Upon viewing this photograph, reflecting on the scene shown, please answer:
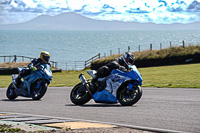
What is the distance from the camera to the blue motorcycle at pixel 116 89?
11.0 m

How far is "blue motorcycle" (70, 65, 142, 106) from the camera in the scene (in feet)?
36.1

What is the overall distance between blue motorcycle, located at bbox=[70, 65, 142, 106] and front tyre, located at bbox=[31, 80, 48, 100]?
2440mm

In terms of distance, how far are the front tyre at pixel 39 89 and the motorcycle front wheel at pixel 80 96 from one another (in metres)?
2.32

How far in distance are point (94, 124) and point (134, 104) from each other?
3.67 m

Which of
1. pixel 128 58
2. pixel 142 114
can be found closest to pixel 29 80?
pixel 128 58

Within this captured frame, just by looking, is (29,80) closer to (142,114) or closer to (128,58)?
(128,58)

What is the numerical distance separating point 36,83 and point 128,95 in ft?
15.3

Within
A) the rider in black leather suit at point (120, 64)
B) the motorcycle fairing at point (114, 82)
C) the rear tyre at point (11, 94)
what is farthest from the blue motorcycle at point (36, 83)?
the motorcycle fairing at point (114, 82)

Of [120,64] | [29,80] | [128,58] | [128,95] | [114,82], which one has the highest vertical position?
[128,58]

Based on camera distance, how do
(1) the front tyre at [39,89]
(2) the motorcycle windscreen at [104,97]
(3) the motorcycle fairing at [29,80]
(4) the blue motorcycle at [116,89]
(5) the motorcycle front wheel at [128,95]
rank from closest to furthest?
1. (5) the motorcycle front wheel at [128,95]
2. (4) the blue motorcycle at [116,89]
3. (2) the motorcycle windscreen at [104,97]
4. (1) the front tyre at [39,89]
5. (3) the motorcycle fairing at [29,80]

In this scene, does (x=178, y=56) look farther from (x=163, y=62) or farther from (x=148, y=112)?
(x=148, y=112)

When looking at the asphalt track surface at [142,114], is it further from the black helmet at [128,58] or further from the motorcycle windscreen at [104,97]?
the black helmet at [128,58]

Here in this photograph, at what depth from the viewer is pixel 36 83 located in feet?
48.3

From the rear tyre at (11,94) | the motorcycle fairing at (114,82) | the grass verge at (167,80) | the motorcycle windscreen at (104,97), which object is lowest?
the grass verge at (167,80)
